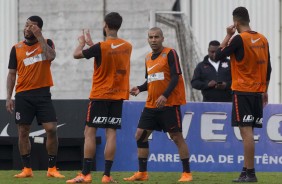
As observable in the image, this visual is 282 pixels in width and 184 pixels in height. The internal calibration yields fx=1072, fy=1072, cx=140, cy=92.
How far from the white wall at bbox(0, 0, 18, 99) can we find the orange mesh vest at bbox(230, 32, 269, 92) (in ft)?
38.8

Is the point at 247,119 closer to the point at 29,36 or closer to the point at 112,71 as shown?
the point at 112,71

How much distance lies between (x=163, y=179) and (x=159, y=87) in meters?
1.15

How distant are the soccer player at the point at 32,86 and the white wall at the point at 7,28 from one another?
33.3 feet

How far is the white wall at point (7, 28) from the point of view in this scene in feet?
78.3

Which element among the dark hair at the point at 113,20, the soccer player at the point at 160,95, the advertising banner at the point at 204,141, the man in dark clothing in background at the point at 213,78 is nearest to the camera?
the dark hair at the point at 113,20

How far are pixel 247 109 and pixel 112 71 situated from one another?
5.43 feet

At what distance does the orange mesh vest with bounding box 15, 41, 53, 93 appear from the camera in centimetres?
1355

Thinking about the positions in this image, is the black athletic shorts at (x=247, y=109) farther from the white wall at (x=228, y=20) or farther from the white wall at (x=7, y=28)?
the white wall at (x=7, y=28)

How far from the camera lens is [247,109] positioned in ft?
41.5

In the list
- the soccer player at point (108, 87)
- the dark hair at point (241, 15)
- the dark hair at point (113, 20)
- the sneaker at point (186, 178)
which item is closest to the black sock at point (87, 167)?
the soccer player at point (108, 87)

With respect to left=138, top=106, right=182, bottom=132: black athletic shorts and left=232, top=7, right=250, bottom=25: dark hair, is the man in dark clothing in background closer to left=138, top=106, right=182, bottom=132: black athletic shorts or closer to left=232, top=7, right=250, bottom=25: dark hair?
left=138, top=106, right=182, bottom=132: black athletic shorts

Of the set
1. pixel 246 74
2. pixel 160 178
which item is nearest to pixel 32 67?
pixel 160 178

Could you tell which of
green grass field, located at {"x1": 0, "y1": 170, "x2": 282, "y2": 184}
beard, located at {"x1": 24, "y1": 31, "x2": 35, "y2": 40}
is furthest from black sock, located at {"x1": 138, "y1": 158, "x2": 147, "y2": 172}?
beard, located at {"x1": 24, "y1": 31, "x2": 35, "y2": 40}

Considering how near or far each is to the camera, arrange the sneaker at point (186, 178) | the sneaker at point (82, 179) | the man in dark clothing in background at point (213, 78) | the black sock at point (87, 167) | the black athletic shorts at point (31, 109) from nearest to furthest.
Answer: the sneaker at point (82, 179)
the black sock at point (87, 167)
the sneaker at point (186, 178)
the black athletic shorts at point (31, 109)
the man in dark clothing in background at point (213, 78)
